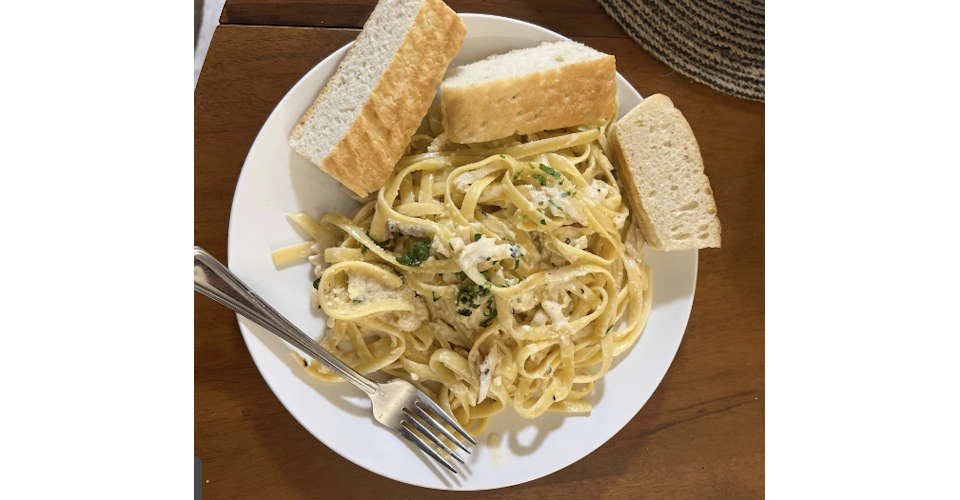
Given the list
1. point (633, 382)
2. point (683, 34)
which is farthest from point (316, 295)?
point (683, 34)

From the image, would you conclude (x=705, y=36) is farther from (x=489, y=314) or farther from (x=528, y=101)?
(x=489, y=314)

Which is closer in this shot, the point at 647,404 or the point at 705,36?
the point at 705,36

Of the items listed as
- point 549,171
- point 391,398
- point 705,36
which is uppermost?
point 705,36

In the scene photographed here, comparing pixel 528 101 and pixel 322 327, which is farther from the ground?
pixel 528 101

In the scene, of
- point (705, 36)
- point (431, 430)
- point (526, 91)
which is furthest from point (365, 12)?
point (431, 430)

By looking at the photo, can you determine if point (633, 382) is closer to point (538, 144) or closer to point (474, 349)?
point (474, 349)

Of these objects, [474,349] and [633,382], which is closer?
[474,349]

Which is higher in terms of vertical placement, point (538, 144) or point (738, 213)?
point (538, 144)
